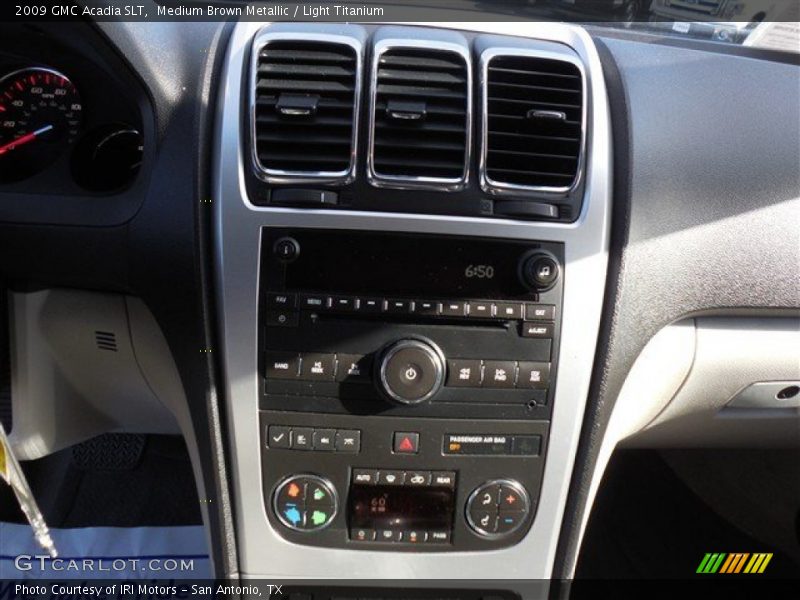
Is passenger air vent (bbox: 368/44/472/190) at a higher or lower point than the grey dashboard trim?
higher

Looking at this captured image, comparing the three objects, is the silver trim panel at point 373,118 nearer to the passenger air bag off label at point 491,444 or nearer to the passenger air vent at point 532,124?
the passenger air vent at point 532,124

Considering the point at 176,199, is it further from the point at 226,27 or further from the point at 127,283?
the point at 226,27

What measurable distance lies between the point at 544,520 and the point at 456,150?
26.5 inches

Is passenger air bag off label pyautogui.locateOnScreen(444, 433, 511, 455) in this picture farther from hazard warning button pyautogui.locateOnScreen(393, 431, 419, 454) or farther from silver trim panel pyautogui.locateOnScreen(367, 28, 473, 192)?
silver trim panel pyautogui.locateOnScreen(367, 28, 473, 192)

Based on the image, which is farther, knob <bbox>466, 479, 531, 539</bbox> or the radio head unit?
knob <bbox>466, 479, 531, 539</bbox>

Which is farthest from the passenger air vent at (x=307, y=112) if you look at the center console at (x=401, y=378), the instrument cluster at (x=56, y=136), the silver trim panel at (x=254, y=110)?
the instrument cluster at (x=56, y=136)

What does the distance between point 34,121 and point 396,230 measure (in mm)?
775

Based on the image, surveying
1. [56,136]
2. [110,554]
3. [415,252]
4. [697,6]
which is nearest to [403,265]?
[415,252]

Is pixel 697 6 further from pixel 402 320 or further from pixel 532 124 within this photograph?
pixel 402 320

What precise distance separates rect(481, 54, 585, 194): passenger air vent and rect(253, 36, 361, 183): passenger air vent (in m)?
0.22

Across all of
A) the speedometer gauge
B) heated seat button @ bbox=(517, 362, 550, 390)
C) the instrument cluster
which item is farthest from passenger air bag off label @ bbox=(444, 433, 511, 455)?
the speedometer gauge

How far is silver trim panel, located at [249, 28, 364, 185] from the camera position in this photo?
1.30 metres

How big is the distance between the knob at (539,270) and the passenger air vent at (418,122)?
6.5 inches

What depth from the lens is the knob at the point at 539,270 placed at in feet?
4.30
